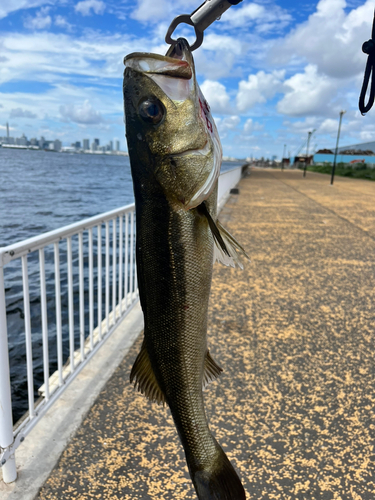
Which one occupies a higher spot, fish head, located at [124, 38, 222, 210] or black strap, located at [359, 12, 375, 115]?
black strap, located at [359, 12, 375, 115]

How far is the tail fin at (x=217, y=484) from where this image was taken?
1443 mm

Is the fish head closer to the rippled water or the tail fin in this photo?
the tail fin

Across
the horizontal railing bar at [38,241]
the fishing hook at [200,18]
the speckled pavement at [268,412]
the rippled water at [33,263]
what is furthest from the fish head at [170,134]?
the rippled water at [33,263]

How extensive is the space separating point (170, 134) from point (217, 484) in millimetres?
1243

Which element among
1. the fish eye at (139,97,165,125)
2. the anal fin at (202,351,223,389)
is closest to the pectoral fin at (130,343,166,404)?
the anal fin at (202,351,223,389)

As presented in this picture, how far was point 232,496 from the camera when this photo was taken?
1.46 metres

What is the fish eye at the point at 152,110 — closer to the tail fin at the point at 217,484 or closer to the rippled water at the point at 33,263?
the tail fin at the point at 217,484

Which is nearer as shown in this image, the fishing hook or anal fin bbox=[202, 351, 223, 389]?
the fishing hook

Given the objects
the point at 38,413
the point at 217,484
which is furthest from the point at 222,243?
the point at 38,413

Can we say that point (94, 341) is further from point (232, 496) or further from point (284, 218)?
point (284, 218)

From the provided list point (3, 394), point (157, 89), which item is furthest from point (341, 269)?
point (157, 89)

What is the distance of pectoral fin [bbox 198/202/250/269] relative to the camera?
127 centimetres

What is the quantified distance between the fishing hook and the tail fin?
1463mm

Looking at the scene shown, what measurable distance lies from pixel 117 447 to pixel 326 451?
1479 millimetres
